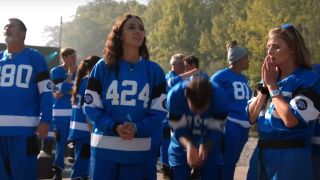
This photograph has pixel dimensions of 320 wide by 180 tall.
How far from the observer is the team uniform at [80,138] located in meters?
6.76

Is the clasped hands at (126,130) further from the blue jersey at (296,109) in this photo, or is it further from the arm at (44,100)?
the arm at (44,100)

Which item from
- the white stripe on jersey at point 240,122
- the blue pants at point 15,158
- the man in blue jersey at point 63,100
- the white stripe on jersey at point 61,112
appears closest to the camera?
the blue pants at point 15,158

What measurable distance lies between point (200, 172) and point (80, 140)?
8.56ft

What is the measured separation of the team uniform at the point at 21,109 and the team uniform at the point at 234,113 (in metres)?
2.06

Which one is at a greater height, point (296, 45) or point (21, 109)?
point (296, 45)

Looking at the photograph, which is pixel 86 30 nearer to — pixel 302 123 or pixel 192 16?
pixel 192 16

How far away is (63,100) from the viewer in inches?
333

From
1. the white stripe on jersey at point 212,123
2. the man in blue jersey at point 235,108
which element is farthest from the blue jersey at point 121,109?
the man in blue jersey at point 235,108

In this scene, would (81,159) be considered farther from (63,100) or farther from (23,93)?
(63,100)

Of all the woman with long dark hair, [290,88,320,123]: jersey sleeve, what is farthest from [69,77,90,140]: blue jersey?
A: [290,88,320,123]: jersey sleeve

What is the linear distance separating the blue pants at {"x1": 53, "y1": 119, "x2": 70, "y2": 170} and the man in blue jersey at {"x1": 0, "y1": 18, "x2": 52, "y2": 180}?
254 centimetres

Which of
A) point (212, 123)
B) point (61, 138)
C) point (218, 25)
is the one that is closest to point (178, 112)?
point (212, 123)

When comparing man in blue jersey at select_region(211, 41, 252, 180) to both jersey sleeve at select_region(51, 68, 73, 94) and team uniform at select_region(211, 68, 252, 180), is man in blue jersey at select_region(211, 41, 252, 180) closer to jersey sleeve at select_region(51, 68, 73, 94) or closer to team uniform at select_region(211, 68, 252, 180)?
team uniform at select_region(211, 68, 252, 180)

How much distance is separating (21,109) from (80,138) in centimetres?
162
